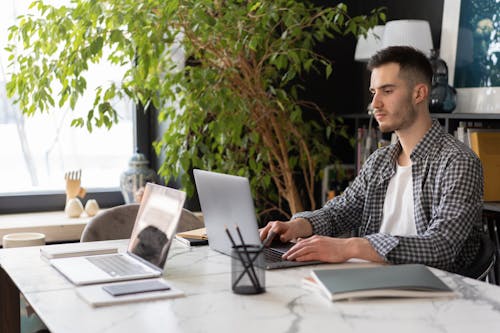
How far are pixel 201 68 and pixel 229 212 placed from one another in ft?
5.65

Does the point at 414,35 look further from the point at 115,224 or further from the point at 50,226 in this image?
the point at 50,226

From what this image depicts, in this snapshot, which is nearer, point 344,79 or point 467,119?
point 467,119

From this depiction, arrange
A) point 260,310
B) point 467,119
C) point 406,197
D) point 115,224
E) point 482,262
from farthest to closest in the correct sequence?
point 467,119
point 115,224
point 406,197
point 482,262
point 260,310

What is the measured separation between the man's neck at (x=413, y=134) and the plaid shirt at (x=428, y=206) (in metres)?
0.04

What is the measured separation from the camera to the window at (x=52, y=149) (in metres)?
4.02

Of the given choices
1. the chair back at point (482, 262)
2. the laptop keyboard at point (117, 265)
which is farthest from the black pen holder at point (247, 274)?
the chair back at point (482, 262)

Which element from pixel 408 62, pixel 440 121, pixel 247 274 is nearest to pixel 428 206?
pixel 408 62

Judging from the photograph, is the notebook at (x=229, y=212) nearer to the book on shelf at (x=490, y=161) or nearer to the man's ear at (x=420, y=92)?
the man's ear at (x=420, y=92)

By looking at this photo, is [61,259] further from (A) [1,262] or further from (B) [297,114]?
(B) [297,114]

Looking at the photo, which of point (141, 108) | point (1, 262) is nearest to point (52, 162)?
point (141, 108)

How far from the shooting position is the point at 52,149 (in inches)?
164

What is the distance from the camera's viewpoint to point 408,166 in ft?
8.79

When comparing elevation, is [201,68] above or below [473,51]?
below

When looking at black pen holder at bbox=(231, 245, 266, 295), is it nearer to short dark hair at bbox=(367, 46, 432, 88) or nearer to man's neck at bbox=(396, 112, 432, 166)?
man's neck at bbox=(396, 112, 432, 166)
